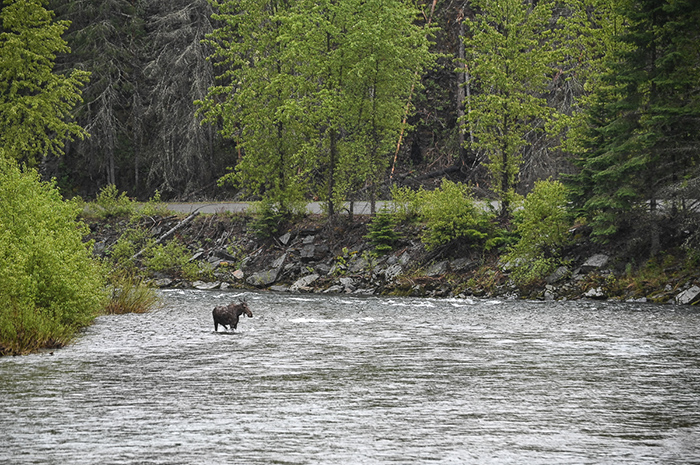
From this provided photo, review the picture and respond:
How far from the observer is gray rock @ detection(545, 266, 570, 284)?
88.7ft

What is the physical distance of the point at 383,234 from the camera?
32.4 m

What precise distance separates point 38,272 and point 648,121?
61.2 feet

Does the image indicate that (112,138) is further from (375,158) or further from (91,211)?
(375,158)

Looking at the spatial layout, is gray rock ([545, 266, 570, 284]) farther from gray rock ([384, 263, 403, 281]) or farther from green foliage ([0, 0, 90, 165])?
green foliage ([0, 0, 90, 165])

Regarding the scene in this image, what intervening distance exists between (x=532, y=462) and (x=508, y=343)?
8715 millimetres

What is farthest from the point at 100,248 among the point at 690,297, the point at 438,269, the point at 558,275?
the point at 690,297

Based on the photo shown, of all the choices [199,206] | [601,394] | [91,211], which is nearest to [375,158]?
[199,206]

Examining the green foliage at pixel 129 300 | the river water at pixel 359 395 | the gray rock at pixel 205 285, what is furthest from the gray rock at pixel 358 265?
the river water at pixel 359 395

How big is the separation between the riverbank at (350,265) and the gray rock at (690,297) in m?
0.03

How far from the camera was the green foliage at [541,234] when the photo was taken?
2741 cm

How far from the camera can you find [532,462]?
24.4 ft

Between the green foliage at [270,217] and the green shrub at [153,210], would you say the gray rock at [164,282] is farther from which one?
the green shrub at [153,210]

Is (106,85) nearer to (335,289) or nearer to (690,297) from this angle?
(335,289)

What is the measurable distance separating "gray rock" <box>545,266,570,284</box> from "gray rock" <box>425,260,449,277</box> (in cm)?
430
